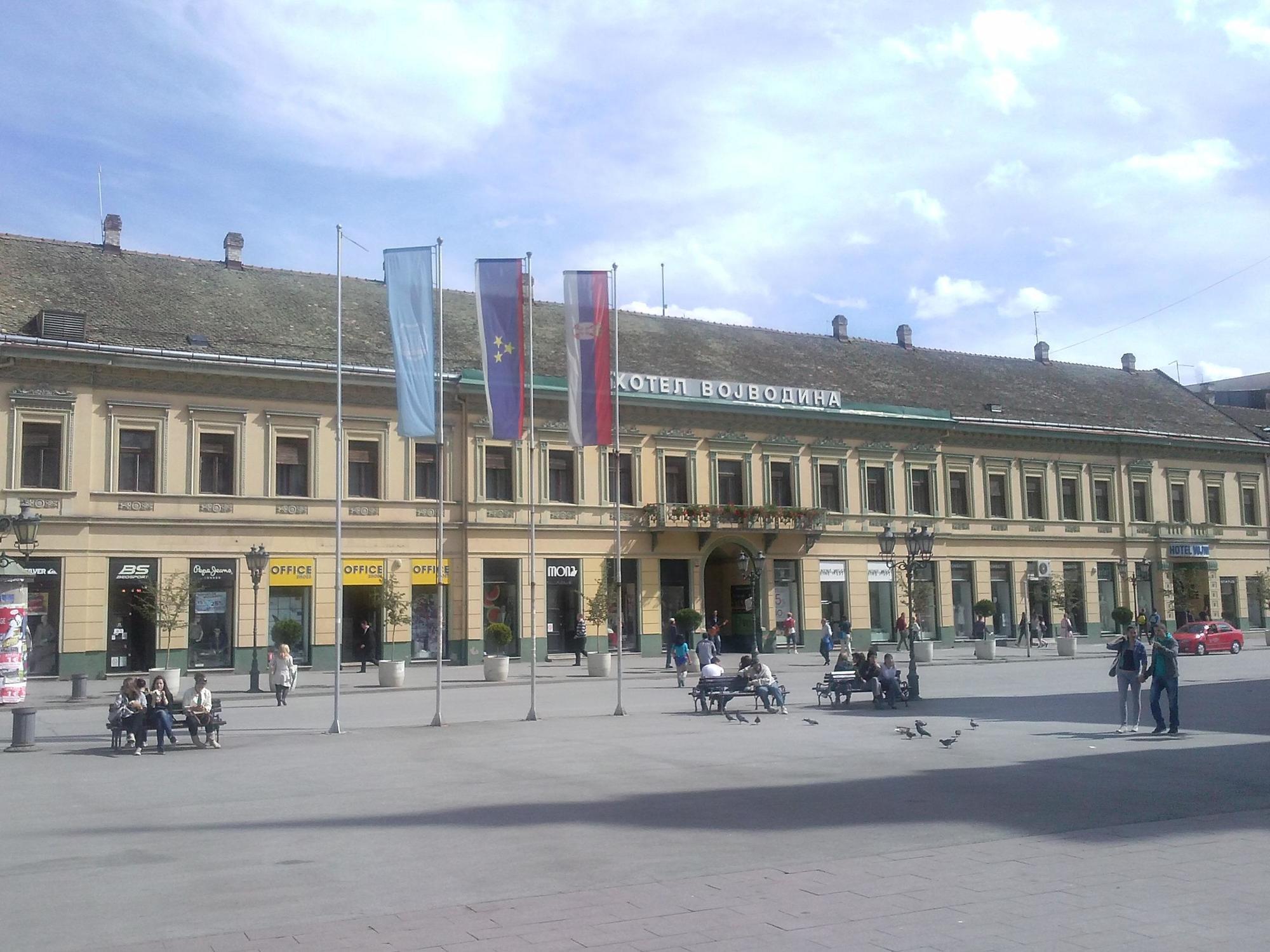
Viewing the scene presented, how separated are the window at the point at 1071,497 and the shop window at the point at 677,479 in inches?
846

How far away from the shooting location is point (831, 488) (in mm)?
50375

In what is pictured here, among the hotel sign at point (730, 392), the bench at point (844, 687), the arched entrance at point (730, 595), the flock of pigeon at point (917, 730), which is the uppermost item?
the hotel sign at point (730, 392)

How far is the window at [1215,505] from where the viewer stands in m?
61.6

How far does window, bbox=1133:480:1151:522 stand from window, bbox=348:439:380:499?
129 ft

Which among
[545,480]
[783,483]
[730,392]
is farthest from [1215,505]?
[545,480]

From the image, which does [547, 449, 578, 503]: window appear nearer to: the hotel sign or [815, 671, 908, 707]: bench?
the hotel sign

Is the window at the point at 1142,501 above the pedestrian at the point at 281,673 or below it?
above

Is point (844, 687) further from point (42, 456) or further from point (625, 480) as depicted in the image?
point (42, 456)

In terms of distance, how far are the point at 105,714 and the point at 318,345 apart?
1721 cm

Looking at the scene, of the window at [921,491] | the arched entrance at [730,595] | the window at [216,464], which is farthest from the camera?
the window at [921,491]

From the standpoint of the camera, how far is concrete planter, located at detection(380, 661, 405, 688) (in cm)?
3372

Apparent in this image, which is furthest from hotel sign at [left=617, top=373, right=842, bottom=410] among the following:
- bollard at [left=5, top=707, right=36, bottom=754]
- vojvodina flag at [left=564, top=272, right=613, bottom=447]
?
bollard at [left=5, top=707, right=36, bottom=754]

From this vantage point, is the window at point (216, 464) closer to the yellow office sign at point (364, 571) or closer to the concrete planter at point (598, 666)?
the yellow office sign at point (364, 571)

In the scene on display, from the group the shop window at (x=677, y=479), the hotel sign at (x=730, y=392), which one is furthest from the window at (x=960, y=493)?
the shop window at (x=677, y=479)
